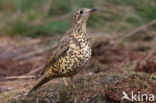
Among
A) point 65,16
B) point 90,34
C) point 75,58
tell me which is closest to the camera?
point 75,58

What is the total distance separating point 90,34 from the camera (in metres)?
9.20

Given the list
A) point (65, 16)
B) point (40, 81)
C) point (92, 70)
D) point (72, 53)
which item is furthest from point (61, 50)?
point (65, 16)

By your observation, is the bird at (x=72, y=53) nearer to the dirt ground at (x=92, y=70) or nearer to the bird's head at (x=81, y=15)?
the bird's head at (x=81, y=15)

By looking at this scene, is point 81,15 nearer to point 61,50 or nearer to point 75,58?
point 61,50

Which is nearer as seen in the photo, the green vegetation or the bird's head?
the bird's head

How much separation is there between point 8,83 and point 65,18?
13.6 feet

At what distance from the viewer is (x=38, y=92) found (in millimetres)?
5324

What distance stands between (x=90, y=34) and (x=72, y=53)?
4.22m

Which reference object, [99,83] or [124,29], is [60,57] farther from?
[124,29]

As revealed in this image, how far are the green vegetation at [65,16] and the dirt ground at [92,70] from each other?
0.88 ft

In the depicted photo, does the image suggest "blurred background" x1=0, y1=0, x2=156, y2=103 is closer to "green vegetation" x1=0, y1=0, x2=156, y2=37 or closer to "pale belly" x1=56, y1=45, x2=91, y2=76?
"green vegetation" x1=0, y1=0, x2=156, y2=37

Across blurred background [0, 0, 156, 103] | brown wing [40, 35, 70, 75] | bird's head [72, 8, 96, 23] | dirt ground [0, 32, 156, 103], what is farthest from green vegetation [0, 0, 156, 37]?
brown wing [40, 35, 70, 75]

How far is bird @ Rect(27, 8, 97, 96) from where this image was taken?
4.96 metres

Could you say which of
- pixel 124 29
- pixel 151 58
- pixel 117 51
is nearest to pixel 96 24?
pixel 124 29
